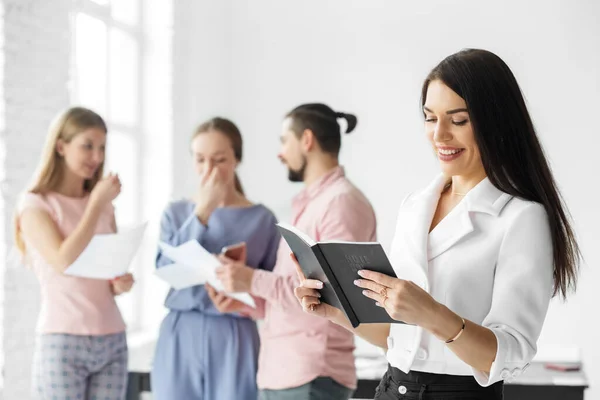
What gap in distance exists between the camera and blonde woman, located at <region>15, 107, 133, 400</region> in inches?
120

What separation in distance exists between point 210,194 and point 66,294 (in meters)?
0.72

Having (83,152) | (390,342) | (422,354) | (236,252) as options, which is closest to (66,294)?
(83,152)

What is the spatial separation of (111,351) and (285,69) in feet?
13.4

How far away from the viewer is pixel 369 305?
1731 millimetres

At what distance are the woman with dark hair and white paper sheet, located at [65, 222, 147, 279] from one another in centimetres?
160

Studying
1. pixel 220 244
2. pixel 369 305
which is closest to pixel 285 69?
pixel 220 244

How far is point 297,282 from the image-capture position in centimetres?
300

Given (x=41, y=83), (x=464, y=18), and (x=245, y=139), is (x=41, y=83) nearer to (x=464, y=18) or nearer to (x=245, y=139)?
(x=245, y=139)

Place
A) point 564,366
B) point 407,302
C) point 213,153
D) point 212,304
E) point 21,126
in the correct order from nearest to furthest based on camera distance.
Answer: point 407,302 → point 212,304 → point 213,153 → point 21,126 → point 564,366

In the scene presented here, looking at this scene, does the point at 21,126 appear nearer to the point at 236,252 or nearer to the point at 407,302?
the point at 236,252

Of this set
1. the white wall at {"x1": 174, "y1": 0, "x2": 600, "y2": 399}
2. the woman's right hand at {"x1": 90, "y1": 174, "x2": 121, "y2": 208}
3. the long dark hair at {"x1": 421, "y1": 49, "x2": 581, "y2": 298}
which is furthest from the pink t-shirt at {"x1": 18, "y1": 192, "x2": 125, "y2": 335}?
the white wall at {"x1": 174, "y1": 0, "x2": 600, "y2": 399}

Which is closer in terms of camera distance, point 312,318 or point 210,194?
point 312,318

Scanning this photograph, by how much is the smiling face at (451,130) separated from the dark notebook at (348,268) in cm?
31

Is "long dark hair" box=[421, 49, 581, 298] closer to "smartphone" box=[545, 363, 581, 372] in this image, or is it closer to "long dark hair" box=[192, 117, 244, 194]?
"long dark hair" box=[192, 117, 244, 194]
